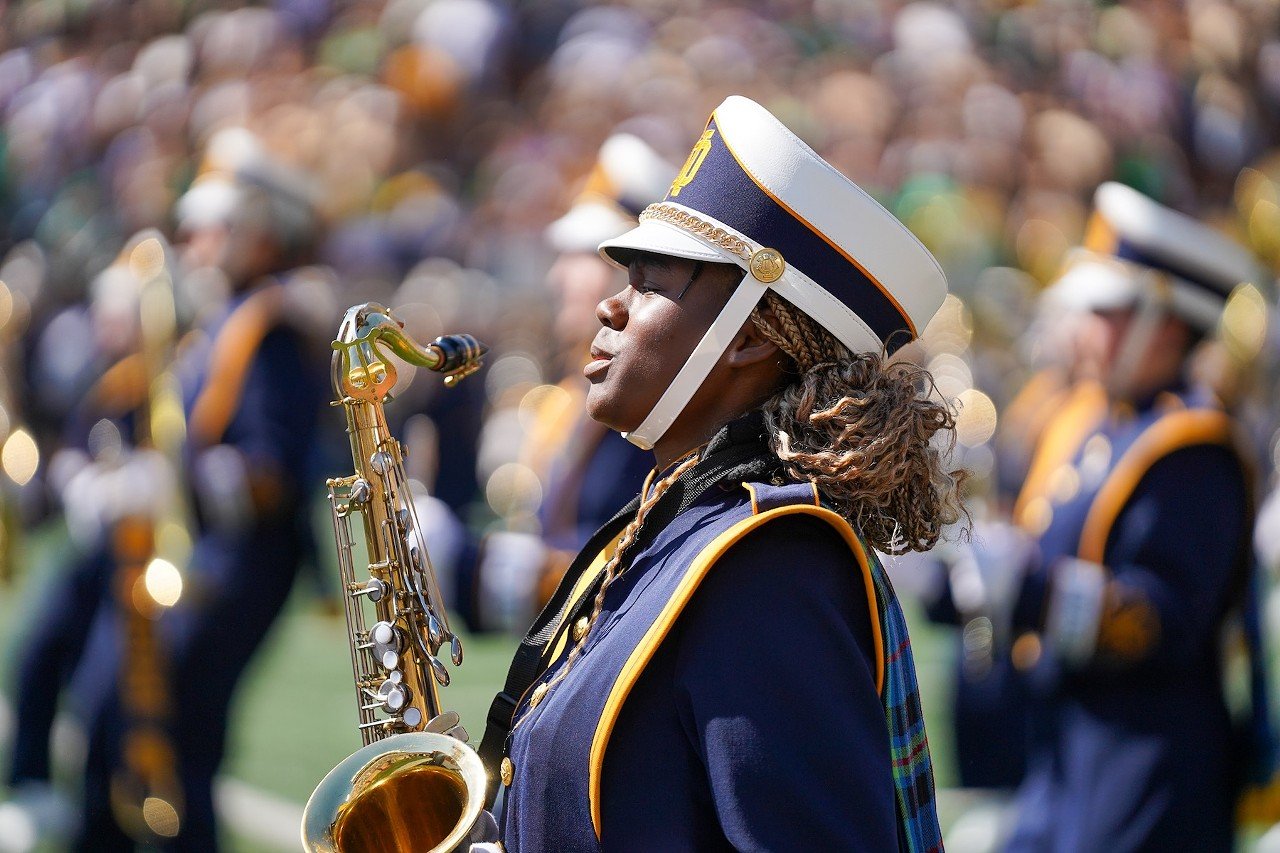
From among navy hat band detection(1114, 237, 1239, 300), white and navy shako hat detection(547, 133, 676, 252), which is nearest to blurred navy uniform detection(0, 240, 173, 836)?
white and navy shako hat detection(547, 133, 676, 252)

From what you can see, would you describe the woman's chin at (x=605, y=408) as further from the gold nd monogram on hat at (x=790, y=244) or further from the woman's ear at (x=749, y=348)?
the woman's ear at (x=749, y=348)

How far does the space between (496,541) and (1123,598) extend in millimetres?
1972

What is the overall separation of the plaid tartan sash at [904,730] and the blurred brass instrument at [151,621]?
4.14 metres

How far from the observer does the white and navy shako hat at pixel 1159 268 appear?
17.5ft

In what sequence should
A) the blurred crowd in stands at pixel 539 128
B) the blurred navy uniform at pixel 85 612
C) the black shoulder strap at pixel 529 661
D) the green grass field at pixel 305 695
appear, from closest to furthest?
the black shoulder strap at pixel 529 661
the blurred navy uniform at pixel 85 612
the green grass field at pixel 305 695
the blurred crowd in stands at pixel 539 128

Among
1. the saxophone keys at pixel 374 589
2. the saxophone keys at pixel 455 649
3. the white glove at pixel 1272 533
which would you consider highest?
the saxophone keys at pixel 374 589

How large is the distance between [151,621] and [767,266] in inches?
168

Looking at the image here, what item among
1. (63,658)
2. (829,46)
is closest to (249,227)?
(63,658)

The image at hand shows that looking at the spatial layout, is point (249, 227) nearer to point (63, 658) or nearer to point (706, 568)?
point (63, 658)

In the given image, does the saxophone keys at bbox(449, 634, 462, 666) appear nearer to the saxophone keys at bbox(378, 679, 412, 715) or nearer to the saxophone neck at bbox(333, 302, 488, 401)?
the saxophone keys at bbox(378, 679, 412, 715)

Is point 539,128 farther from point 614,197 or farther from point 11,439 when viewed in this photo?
point 614,197

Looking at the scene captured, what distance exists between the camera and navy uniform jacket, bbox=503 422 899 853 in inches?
→ 84.0

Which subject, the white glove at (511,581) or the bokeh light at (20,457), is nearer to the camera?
the white glove at (511,581)

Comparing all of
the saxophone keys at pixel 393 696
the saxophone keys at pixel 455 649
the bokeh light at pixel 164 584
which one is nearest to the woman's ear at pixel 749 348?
the saxophone keys at pixel 455 649
